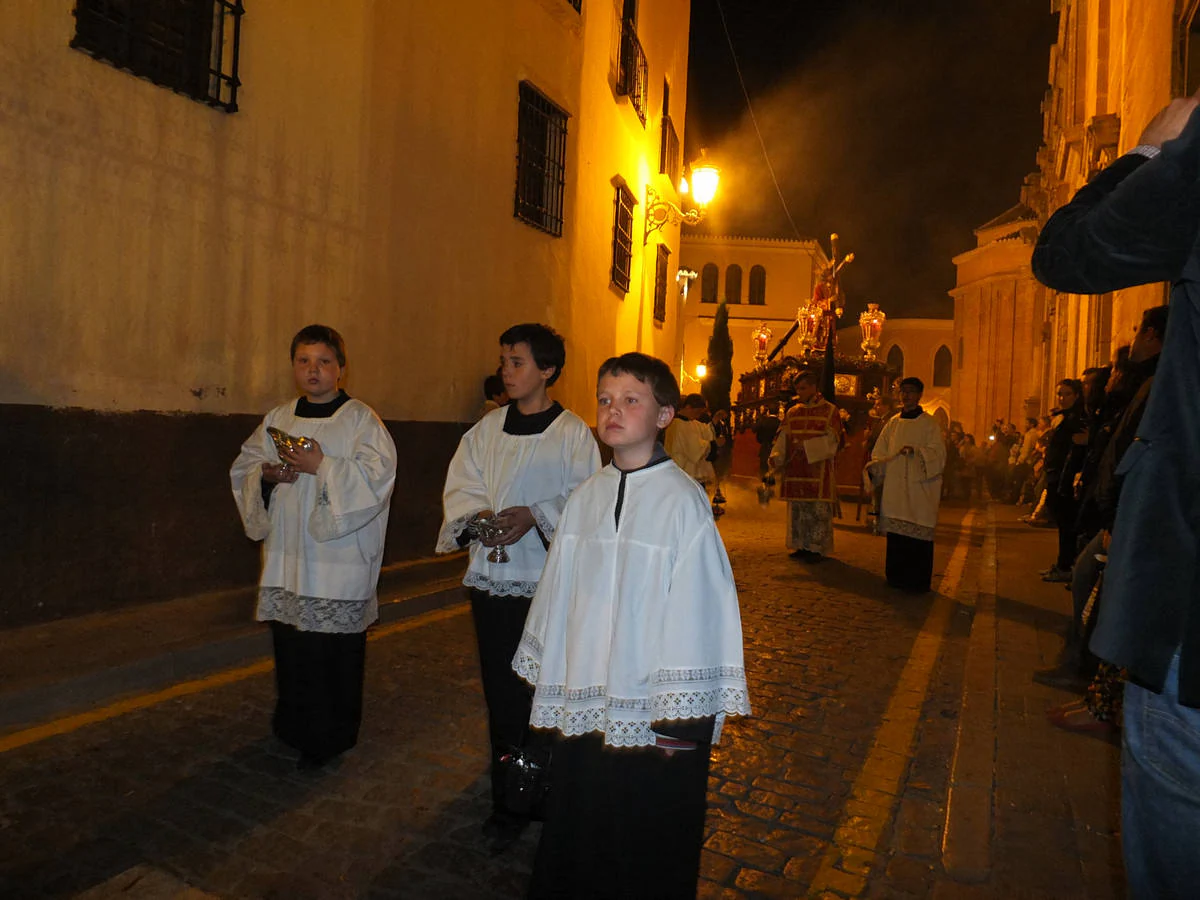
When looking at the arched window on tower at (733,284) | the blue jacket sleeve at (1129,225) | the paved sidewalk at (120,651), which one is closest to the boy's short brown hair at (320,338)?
the paved sidewalk at (120,651)

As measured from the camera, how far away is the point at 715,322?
47531 mm

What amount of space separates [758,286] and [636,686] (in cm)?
4968

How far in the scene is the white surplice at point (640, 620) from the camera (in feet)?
8.05

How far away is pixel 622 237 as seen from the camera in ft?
55.6

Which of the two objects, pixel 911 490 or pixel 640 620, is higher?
pixel 911 490

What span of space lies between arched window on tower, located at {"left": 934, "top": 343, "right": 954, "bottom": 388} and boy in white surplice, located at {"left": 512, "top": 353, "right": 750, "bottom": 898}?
→ 59456 mm

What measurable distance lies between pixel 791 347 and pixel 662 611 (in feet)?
153

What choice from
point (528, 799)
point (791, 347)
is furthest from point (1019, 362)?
point (528, 799)

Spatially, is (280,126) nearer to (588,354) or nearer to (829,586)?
(829,586)

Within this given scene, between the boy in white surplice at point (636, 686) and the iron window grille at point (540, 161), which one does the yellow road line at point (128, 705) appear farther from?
the iron window grille at point (540, 161)

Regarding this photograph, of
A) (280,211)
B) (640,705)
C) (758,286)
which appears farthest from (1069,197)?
(758,286)

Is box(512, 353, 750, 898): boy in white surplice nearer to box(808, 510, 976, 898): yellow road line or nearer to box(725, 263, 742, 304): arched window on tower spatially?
box(808, 510, 976, 898): yellow road line

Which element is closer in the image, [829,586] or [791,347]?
[829,586]

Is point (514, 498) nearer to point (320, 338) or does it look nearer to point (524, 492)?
point (524, 492)
